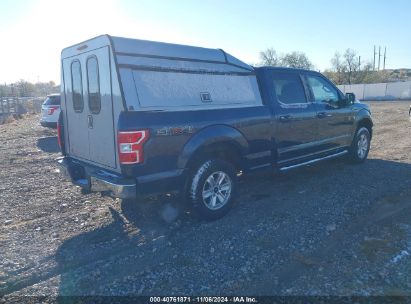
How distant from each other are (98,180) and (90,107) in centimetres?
100

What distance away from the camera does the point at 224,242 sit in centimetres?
392

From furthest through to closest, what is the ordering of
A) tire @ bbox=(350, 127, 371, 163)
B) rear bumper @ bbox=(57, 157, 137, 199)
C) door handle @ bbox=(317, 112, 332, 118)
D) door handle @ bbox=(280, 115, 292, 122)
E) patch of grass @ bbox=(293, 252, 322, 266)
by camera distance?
1. tire @ bbox=(350, 127, 371, 163)
2. door handle @ bbox=(317, 112, 332, 118)
3. door handle @ bbox=(280, 115, 292, 122)
4. rear bumper @ bbox=(57, 157, 137, 199)
5. patch of grass @ bbox=(293, 252, 322, 266)

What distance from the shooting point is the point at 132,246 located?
3.91 meters

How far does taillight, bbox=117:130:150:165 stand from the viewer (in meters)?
→ 3.67

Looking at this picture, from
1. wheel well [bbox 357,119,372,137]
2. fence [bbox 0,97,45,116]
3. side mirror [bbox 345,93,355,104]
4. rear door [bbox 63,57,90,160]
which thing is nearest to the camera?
rear door [bbox 63,57,90,160]

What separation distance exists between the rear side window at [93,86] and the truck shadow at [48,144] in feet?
22.0

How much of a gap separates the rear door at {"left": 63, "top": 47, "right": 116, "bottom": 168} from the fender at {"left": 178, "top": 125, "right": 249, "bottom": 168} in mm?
868

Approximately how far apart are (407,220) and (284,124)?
219 centimetres

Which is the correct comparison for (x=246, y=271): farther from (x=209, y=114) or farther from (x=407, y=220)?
(x=407, y=220)

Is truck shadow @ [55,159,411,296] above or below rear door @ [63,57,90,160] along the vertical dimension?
below

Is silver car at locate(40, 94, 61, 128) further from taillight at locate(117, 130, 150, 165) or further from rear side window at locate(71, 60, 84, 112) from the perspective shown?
taillight at locate(117, 130, 150, 165)

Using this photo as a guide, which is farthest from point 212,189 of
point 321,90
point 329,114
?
point 321,90

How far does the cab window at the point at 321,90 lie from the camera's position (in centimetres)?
614

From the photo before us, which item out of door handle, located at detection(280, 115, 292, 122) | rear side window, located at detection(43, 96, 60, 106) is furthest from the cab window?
rear side window, located at detection(43, 96, 60, 106)
